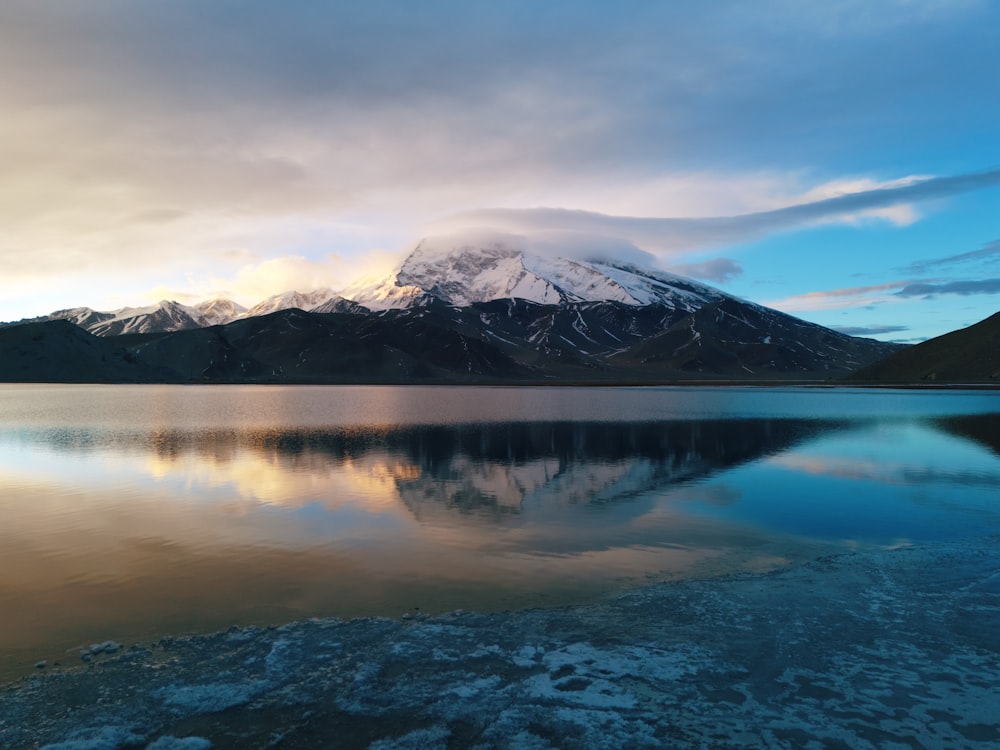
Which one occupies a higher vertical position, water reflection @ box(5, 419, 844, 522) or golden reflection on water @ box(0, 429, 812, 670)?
water reflection @ box(5, 419, 844, 522)

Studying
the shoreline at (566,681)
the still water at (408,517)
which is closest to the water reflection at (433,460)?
the still water at (408,517)


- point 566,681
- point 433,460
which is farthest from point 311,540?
point 433,460

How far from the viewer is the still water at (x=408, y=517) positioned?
1806 cm

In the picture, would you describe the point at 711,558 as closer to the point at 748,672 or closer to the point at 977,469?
the point at 748,672

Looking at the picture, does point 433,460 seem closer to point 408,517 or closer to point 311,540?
point 408,517

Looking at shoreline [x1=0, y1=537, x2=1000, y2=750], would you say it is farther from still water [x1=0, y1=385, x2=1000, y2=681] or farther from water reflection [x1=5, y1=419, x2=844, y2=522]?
water reflection [x1=5, y1=419, x2=844, y2=522]

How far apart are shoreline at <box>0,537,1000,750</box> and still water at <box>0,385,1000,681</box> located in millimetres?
1885

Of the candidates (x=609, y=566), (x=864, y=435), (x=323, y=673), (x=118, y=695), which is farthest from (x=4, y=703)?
(x=864, y=435)

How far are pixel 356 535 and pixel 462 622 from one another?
9.68m

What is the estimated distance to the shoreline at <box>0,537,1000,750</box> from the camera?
11195 millimetres

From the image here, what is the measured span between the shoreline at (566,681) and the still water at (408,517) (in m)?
1.89

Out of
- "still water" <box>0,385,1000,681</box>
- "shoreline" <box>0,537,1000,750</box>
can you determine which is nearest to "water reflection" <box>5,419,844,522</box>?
"still water" <box>0,385,1000,681</box>

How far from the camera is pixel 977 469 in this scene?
137ft

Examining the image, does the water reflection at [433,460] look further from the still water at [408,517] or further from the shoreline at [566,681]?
the shoreline at [566,681]
